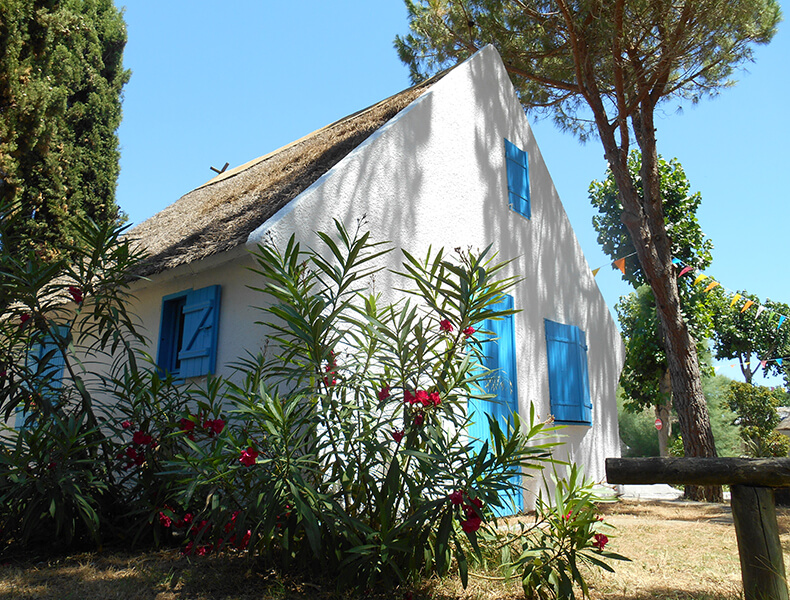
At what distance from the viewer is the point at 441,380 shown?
3143 millimetres

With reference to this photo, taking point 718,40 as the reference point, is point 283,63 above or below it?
below

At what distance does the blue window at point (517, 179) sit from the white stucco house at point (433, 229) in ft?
0.09

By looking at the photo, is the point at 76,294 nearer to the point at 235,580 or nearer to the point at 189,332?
the point at 189,332

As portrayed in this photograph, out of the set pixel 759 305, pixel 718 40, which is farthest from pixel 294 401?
pixel 759 305

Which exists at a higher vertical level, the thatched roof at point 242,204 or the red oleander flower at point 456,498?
the thatched roof at point 242,204

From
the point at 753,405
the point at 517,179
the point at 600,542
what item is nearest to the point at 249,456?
the point at 600,542

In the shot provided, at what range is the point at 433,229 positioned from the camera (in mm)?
6062

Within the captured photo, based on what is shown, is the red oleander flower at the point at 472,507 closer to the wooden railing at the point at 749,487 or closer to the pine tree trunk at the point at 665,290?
the wooden railing at the point at 749,487

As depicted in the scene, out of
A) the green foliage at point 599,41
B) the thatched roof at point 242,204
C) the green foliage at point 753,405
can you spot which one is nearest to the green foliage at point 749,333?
the green foliage at point 753,405

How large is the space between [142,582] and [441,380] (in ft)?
6.04

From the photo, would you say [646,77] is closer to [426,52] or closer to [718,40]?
[718,40]

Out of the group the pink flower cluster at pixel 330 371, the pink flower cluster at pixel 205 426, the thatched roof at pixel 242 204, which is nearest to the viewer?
the pink flower cluster at pixel 330 371

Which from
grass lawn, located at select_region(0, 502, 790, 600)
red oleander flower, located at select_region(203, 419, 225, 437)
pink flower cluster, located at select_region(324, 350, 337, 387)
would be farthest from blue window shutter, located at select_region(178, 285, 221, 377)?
pink flower cluster, located at select_region(324, 350, 337, 387)

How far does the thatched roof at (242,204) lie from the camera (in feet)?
15.9
